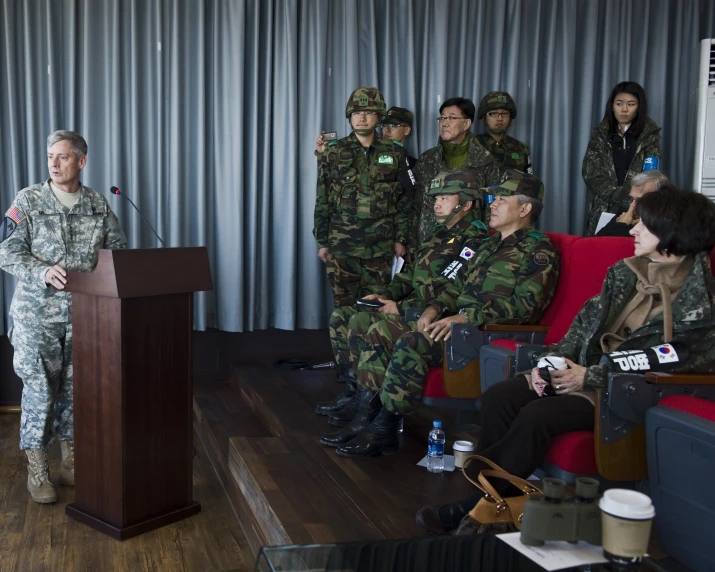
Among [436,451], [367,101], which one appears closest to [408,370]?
[436,451]

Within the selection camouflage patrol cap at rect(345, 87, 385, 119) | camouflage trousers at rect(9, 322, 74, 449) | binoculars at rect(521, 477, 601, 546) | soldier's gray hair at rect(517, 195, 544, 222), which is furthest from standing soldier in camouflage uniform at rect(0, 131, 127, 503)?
binoculars at rect(521, 477, 601, 546)

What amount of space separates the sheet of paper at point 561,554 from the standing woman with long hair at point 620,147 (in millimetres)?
3391

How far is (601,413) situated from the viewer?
200 cm

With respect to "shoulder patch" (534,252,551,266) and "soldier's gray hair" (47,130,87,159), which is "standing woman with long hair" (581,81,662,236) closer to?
"shoulder patch" (534,252,551,266)

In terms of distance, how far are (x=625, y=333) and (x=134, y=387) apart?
5.22 feet

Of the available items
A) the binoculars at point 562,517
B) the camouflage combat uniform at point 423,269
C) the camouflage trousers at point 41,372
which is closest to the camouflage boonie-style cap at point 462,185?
the camouflage combat uniform at point 423,269

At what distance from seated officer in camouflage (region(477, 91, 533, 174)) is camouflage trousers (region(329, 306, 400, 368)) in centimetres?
151

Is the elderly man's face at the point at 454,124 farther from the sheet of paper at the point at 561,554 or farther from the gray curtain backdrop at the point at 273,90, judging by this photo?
the sheet of paper at the point at 561,554

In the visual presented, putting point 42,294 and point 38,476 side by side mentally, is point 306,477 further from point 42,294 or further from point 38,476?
point 42,294

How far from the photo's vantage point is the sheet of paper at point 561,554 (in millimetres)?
1244

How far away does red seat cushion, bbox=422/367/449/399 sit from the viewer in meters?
2.87

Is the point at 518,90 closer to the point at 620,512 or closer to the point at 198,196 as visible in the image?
the point at 198,196

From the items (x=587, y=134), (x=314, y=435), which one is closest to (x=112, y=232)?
(x=314, y=435)

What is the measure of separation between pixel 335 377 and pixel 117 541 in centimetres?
189
